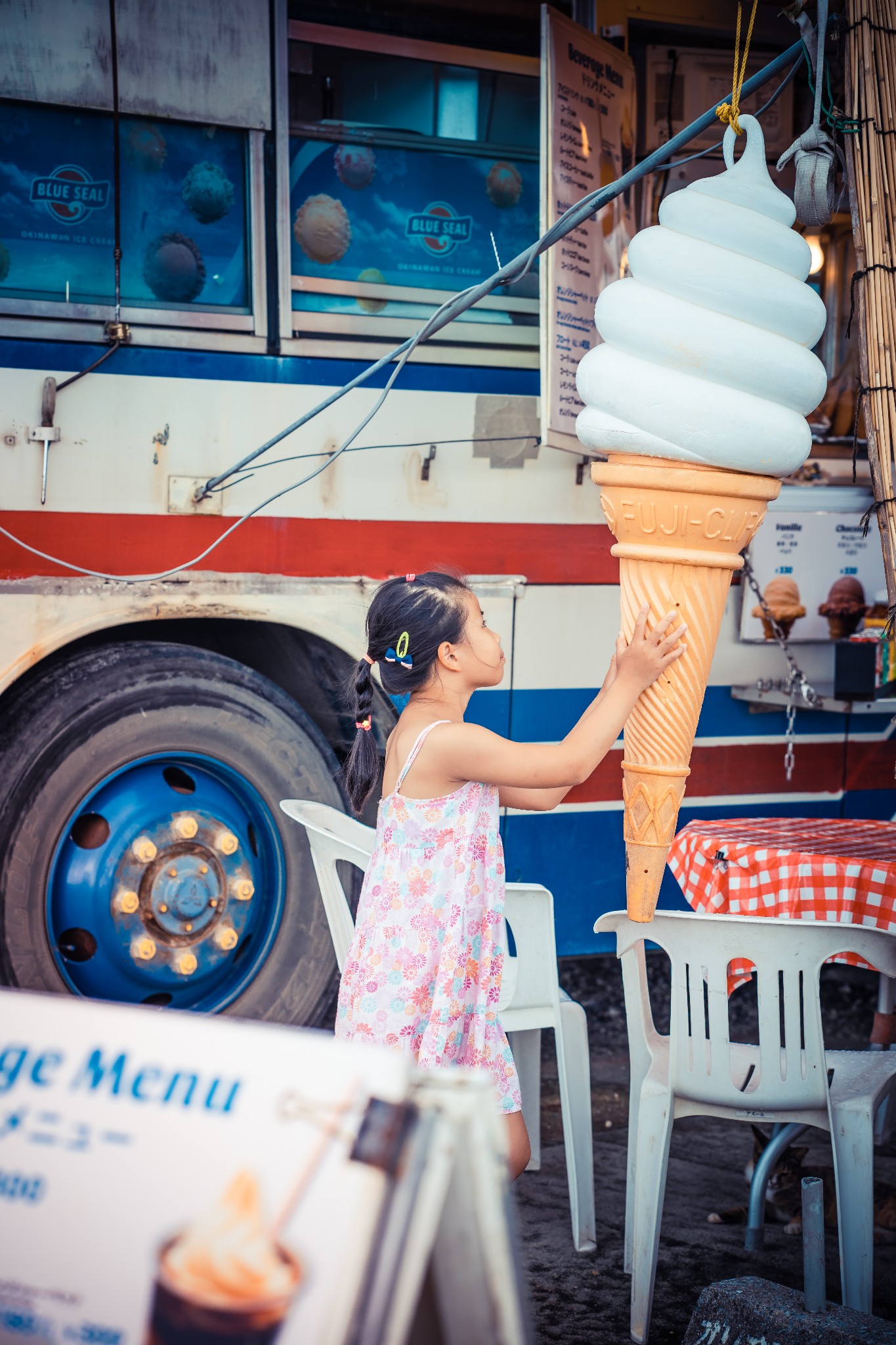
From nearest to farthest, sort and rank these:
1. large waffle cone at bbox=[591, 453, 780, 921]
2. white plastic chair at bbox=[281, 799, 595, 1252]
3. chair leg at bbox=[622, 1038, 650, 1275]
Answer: large waffle cone at bbox=[591, 453, 780, 921], chair leg at bbox=[622, 1038, 650, 1275], white plastic chair at bbox=[281, 799, 595, 1252]

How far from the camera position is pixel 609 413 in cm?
232

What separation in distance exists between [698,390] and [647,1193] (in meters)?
→ 1.63

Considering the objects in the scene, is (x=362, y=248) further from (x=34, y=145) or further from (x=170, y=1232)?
(x=170, y=1232)

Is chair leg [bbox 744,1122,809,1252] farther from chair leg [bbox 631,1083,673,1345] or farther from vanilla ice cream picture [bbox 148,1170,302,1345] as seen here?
vanilla ice cream picture [bbox 148,1170,302,1345]

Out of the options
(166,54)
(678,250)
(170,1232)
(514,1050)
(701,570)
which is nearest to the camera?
(170,1232)

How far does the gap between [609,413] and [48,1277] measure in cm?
171

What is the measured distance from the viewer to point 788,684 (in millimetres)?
4105

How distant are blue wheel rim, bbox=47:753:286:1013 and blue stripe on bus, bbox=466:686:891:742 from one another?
0.85 meters

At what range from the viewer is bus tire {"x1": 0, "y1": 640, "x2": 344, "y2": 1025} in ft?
11.3

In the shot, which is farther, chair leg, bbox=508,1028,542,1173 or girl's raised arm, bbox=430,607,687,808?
chair leg, bbox=508,1028,542,1173

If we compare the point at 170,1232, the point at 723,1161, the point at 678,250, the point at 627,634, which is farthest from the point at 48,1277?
the point at 723,1161

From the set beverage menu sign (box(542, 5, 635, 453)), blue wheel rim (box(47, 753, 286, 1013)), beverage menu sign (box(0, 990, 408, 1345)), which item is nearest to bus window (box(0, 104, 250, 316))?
beverage menu sign (box(542, 5, 635, 453))

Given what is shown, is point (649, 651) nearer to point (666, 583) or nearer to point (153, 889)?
point (666, 583)

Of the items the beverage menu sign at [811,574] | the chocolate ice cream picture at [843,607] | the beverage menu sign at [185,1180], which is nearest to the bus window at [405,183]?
the beverage menu sign at [811,574]
